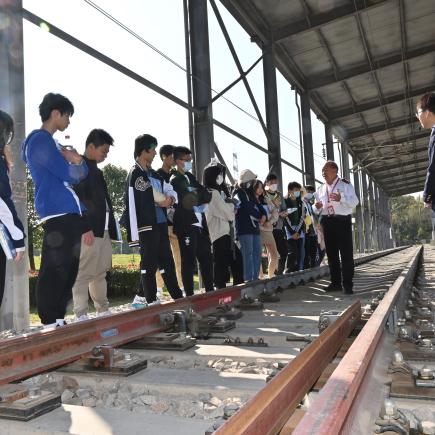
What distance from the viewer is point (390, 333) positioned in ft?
9.38

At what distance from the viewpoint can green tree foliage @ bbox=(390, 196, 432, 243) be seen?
8756 centimetres

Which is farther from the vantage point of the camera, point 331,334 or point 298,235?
point 298,235

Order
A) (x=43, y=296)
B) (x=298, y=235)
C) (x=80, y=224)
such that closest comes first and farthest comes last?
(x=43, y=296)
(x=80, y=224)
(x=298, y=235)

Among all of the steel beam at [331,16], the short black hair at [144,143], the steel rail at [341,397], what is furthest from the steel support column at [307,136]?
the steel rail at [341,397]

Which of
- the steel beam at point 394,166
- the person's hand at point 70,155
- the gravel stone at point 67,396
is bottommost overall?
the gravel stone at point 67,396

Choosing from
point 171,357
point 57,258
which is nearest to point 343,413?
point 171,357

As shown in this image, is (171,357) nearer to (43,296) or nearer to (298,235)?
(43,296)

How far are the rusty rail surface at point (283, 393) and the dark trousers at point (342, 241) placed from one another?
3.09 m

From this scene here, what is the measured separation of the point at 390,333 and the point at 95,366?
1702mm

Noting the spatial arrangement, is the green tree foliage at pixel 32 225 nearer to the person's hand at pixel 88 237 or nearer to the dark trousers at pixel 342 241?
the dark trousers at pixel 342 241

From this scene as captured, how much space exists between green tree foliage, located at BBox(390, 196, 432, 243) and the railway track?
85906 millimetres

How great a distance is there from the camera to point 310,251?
9.23 m

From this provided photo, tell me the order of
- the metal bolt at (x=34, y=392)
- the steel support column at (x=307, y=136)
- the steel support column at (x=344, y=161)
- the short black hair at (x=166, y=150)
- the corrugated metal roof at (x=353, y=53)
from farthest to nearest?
the steel support column at (x=344, y=161) → the steel support column at (x=307, y=136) → the corrugated metal roof at (x=353, y=53) → the short black hair at (x=166, y=150) → the metal bolt at (x=34, y=392)

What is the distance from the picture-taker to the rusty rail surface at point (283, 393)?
1.20m
